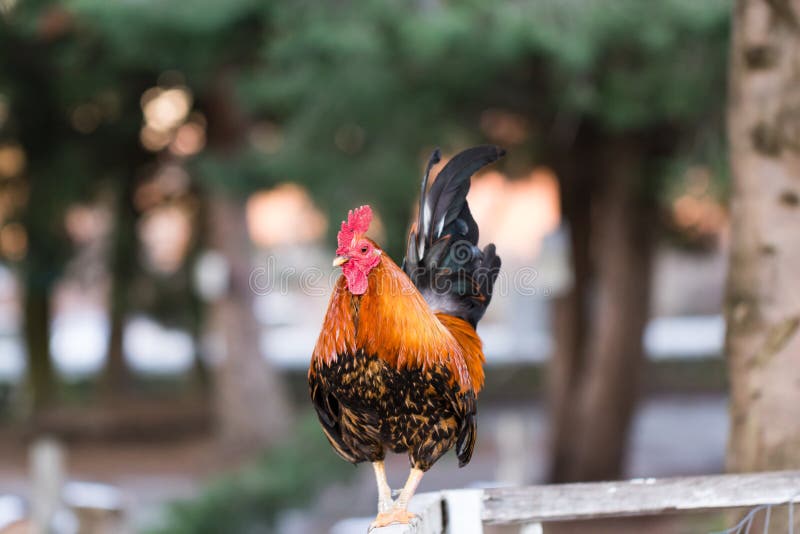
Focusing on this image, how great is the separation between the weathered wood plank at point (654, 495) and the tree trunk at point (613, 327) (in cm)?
450

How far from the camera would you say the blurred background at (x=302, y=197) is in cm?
459

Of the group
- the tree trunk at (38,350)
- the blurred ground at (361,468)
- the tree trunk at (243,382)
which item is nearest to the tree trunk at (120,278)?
the tree trunk at (38,350)

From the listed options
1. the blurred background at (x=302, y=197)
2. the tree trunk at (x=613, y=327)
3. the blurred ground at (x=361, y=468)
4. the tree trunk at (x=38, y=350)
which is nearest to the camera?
the blurred background at (x=302, y=197)

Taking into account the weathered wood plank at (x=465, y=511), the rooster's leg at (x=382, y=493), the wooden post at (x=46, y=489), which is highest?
the rooster's leg at (x=382, y=493)

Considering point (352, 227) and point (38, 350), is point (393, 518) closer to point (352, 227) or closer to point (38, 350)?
point (352, 227)

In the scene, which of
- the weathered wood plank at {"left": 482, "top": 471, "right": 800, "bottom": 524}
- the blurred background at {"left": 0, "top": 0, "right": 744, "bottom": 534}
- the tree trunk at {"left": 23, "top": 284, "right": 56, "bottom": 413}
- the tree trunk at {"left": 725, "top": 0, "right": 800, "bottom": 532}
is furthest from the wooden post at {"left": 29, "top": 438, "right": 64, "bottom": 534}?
the tree trunk at {"left": 23, "top": 284, "right": 56, "bottom": 413}

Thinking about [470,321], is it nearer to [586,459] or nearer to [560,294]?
[586,459]

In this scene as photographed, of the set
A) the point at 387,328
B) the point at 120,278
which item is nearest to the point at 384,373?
the point at 387,328

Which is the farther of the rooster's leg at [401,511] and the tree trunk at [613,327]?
the tree trunk at [613,327]

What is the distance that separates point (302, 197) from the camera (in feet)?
20.4

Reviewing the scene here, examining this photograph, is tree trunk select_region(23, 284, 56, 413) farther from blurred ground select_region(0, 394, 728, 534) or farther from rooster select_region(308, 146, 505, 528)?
rooster select_region(308, 146, 505, 528)

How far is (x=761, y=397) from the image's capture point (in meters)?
2.44

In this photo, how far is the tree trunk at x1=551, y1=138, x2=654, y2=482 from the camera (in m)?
6.30

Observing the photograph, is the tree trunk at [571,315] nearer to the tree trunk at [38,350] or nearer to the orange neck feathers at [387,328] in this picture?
the orange neck feathers at [387,328]
